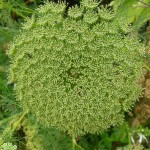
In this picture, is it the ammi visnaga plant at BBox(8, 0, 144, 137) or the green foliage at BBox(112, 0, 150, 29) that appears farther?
the green foliage at BBox(112, 0, 150, 29)

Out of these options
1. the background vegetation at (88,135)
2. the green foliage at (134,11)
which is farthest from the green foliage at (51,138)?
the green foliage at (134,11)

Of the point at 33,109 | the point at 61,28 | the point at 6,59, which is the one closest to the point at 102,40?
the point at 61,28

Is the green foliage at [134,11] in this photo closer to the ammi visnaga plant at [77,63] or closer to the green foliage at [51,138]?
the ammi visnaga plant at [77,63]

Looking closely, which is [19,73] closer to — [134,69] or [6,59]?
[134,69]

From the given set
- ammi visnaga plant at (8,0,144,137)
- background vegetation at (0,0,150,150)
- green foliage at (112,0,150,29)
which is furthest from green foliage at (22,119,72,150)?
green foliage at (112,0,150,29)

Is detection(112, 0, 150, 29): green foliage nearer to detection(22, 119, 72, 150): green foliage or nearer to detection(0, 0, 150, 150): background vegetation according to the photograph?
detection(0, 0, 150, 150): background vegetation

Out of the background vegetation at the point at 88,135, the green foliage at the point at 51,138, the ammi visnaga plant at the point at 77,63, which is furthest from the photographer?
the green foliage at the point at 51,138
